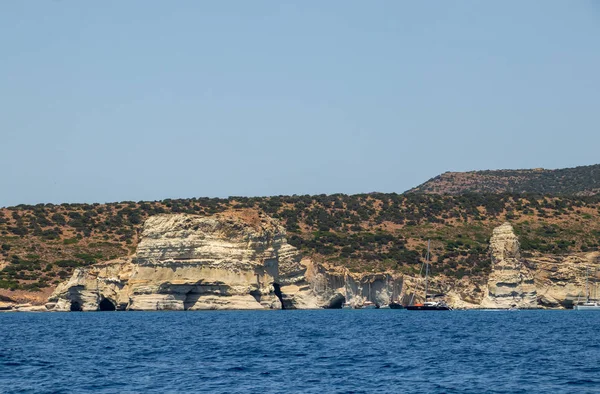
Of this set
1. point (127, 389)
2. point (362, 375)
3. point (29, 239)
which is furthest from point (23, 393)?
point (29, 239)

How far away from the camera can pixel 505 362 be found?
121 ft

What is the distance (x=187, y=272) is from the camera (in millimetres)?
71938

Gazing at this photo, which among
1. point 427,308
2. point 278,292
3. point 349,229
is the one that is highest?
point 349,229

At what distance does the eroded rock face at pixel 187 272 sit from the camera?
72125 millimetres

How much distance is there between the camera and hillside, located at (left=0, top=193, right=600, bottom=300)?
88.9 metres

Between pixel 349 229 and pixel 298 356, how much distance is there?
68.1 meters

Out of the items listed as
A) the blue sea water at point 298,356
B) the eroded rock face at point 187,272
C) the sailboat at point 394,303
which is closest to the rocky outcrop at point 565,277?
the sailboat at point 394,303

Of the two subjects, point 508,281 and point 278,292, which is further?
point 278,292

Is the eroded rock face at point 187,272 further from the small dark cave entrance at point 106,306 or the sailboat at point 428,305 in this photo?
the sailboat at point 428,305

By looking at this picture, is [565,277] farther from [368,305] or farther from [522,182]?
[522,182]

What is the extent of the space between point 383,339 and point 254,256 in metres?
29.0

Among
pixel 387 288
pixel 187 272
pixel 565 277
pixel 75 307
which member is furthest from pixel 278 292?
pixel 565 277

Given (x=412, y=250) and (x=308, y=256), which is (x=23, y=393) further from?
(x=412, y=250)

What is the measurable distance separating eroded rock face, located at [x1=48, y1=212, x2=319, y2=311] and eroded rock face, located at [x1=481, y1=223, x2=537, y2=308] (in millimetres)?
19600
